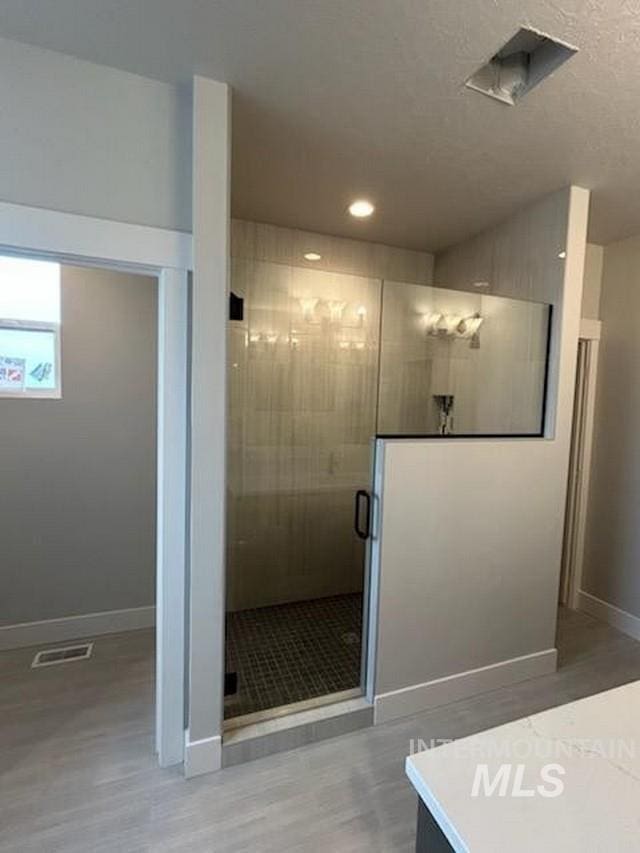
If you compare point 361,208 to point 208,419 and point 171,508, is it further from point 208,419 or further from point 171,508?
point 171,508

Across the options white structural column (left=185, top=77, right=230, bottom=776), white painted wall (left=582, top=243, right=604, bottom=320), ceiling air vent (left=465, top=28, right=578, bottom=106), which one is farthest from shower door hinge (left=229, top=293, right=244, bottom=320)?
white painted wall (left=582, top=243, right=604, bottom=320)

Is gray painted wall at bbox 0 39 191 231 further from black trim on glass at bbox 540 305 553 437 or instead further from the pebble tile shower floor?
the pebble tile shower floor

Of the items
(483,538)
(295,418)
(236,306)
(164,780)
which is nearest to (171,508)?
(236,306)

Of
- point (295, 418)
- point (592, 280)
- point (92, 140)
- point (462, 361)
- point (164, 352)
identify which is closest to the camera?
point (92, 140)

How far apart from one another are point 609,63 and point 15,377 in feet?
10.3

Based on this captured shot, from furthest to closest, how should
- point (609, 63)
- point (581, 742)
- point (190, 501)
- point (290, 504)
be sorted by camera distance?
point (290, 504), point (190, 501), point (609, 63), point (581, 742)

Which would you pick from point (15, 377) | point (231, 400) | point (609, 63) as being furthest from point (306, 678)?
point (609, 63)

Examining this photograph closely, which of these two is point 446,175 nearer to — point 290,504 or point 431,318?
point 431,318

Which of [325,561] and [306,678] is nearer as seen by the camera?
[306,678]

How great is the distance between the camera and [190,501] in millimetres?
1792

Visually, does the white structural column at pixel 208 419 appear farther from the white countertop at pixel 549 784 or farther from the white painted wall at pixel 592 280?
the white painted wall at pixel 592 280

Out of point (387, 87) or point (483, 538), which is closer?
point (387, 87)

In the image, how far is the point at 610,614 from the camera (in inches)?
128

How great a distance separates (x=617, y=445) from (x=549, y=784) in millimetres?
3018
